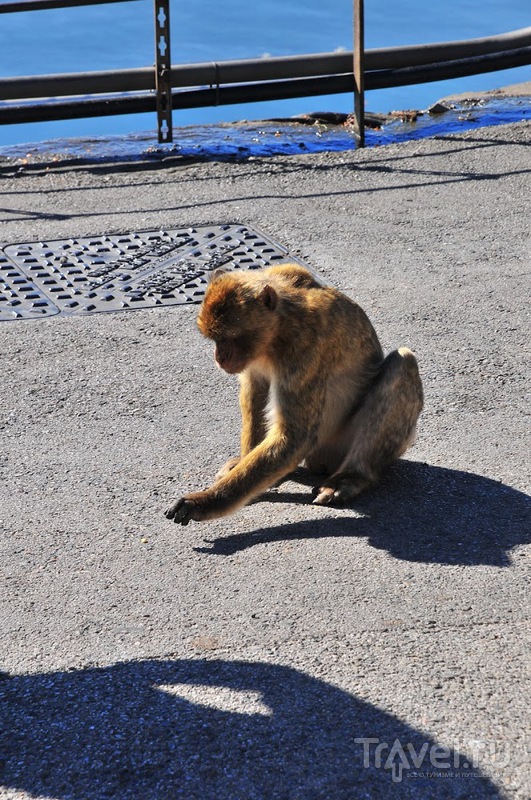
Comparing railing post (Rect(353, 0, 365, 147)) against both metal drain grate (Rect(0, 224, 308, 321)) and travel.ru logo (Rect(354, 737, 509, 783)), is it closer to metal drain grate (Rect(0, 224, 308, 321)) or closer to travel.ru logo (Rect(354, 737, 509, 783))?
metal drain grate (Rect(0, 224, 308, 321))

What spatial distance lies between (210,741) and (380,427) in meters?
1.79

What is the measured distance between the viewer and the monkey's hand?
165 inches

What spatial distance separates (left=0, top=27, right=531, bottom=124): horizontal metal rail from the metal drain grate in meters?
2.30

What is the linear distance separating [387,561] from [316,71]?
21.7 ft

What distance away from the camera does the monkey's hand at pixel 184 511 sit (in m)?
4.20

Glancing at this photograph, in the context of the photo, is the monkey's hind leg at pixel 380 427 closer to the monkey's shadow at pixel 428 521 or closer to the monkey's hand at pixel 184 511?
the monkey's shadow at pixel 428 521

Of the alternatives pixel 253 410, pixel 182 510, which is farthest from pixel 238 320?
pixel 182 510

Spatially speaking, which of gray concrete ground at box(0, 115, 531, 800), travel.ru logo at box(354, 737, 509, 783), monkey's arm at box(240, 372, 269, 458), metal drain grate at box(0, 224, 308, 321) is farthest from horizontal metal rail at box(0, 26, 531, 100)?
travel.ru logo at box(354, 737, 509, 783)

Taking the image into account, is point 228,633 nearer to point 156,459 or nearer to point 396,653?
point 396,653

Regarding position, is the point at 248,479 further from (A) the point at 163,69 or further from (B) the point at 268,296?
(A) the point at 163,69

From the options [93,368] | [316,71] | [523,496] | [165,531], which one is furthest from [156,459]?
[316,71]

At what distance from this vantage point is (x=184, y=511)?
13.8 feet

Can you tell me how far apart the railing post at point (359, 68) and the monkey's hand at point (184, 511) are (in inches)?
241

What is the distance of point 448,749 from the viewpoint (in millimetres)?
3100
